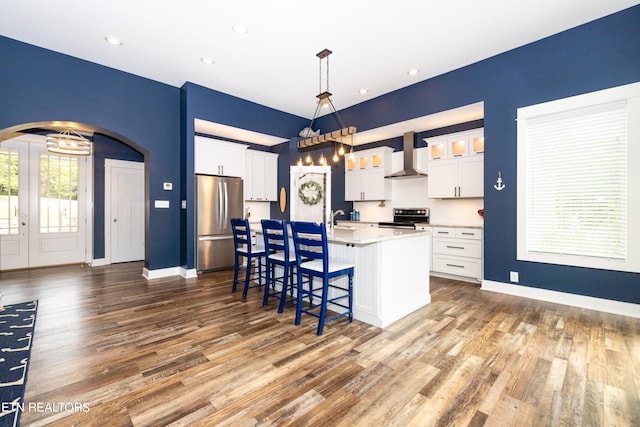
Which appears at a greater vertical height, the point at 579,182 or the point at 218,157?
the point at 218,157

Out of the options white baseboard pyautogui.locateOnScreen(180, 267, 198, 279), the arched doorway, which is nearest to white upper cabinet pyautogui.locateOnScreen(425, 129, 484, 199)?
white baseboard pyautogui.locateOnScreen(180, 267, 198, 279)

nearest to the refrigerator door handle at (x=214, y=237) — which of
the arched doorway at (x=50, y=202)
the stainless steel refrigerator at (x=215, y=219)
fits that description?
the stainless steel refrigerator at (x=215, y=219)

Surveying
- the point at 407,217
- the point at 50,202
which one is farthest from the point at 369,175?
the point at 50,202

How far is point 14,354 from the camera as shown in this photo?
2.14 meters

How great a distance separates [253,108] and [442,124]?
143 inches

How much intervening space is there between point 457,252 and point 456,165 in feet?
4.89

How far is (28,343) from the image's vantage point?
232 cm

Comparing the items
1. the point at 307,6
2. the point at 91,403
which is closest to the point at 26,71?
the point at 307,6

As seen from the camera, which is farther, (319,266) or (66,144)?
(66,144)

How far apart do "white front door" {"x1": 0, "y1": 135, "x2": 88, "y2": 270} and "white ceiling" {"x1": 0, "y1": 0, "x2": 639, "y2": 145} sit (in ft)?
8.39

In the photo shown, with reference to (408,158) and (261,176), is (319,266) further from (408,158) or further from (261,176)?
(261,176)

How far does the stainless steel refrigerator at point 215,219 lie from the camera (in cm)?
486

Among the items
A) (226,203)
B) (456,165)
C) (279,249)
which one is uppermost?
(456,165)

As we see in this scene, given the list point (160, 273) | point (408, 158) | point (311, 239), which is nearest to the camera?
point (311, 239)
